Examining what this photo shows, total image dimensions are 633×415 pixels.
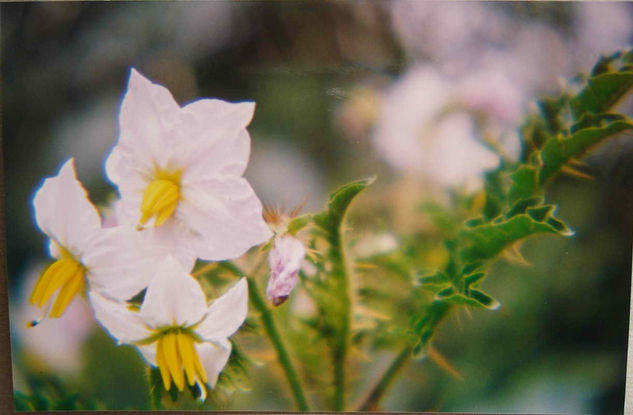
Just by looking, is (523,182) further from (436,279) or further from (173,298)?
(173,298)

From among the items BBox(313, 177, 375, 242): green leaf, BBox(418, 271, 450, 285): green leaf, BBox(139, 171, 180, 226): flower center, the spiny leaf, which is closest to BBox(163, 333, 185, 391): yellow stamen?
BBox(139, 171, 180, 226): flower center

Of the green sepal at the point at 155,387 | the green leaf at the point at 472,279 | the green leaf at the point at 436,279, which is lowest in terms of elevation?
the green sepal at the point at 155,387

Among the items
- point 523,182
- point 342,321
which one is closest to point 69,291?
point 342,321

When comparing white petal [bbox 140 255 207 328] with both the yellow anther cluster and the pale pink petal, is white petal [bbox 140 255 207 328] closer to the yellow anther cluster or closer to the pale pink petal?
the yellow anther cluster

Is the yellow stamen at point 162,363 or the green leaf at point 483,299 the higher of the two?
the green leaf at point 483,299

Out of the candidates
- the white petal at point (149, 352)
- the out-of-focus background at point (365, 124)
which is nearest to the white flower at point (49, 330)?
the out-of-focus background at point (365, 124)

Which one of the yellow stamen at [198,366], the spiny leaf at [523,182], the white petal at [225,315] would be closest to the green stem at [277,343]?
the white petal at [225,315]

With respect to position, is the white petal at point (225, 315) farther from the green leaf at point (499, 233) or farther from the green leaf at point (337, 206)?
the green leaf at point (499, 233)
